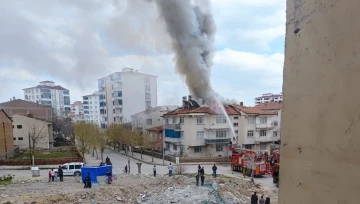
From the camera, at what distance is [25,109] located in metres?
52.8

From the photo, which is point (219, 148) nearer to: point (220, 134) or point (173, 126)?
point (220, 134)

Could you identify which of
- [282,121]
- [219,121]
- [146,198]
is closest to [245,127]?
[219,121]

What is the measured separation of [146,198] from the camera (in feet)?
48.0

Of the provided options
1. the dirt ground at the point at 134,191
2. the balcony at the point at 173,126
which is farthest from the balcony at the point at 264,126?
the dirt ground at the point at 134,191

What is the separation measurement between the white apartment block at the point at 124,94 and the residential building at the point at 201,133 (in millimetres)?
26061

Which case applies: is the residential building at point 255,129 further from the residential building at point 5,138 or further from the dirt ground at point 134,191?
the residential building at point 5,138

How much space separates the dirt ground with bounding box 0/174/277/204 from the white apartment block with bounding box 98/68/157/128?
38369 millimetres

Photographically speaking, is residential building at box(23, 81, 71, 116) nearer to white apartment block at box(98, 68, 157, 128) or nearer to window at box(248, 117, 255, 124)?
white apartment block at box(98, 68, 157, 128)

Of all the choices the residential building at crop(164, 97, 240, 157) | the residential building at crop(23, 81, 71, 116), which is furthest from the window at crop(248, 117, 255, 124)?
the residential building at crop(23, 81, 71, 116)

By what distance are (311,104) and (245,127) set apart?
31329 mm

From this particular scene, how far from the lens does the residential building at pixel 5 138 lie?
89.1 feet

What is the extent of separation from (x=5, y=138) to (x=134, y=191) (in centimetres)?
1984

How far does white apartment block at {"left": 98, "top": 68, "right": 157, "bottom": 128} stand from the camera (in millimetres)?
56688

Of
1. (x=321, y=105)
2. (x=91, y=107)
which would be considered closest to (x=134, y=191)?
(x=321, y=105)
